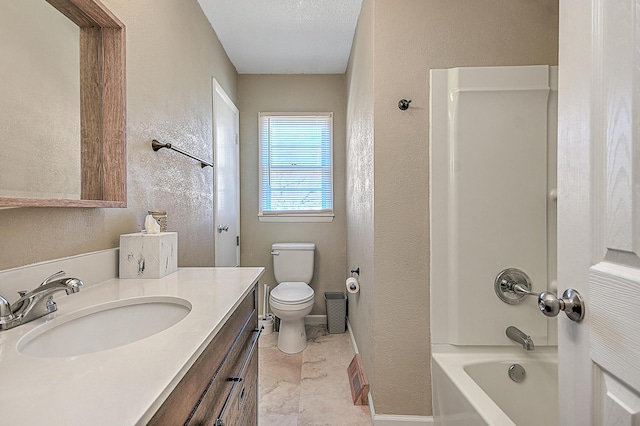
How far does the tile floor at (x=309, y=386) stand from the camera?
5.75ft

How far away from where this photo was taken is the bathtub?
1448 millimetres

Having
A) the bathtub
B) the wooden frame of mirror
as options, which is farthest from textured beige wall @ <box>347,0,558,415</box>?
the wooden frame of mirror


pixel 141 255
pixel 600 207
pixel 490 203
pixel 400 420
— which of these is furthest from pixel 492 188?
pixel 141 255

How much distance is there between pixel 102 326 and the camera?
2.84 ft

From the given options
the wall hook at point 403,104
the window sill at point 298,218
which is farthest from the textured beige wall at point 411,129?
the window sill at point 298,218

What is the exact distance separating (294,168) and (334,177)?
40 centimetres

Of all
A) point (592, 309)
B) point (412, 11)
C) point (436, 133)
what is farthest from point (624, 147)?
point (412, 11)

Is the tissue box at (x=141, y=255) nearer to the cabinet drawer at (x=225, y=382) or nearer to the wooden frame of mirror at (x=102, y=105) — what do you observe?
the wooden frame of mirror at (x=102, y=105)

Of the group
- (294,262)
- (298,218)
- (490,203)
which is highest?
(490,203)

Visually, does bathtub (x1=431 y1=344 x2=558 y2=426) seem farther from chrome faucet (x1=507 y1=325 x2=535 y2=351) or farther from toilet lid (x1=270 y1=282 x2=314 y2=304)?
toilet lid (x1=270 y1=282 x2=314 y2=304)

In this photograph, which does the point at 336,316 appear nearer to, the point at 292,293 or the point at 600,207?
the point at 292,293

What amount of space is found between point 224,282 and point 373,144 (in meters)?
0.96

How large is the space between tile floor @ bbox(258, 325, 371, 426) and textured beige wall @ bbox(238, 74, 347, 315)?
0.68 metres

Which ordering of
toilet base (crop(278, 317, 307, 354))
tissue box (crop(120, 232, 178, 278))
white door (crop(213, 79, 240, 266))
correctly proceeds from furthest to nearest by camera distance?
toilet base (crop(278, 317, 307, 354)) → white door (crop(213, 79, 240, 266)) → tissue box (crop(120, 232, 178, 278))
